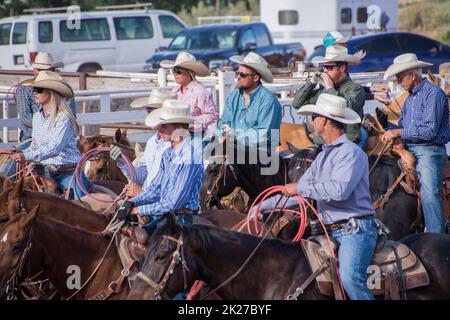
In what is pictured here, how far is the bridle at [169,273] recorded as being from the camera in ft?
17.4

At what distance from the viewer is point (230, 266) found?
5652mm

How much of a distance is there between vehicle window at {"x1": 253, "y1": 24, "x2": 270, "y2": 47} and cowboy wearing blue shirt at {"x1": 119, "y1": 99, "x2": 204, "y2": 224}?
61.2 feet

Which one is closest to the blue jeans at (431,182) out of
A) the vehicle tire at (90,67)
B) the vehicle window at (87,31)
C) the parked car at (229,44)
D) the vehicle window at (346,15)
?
the parked car at (229,44)

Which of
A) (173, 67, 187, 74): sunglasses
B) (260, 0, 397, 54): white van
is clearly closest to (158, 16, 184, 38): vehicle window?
(260, 0, 397, 54): white van

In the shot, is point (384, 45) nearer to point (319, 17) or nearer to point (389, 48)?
point (389, 48)

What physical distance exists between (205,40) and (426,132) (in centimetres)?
1617

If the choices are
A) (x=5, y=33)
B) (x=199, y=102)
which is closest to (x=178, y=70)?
(x=199, y=102)

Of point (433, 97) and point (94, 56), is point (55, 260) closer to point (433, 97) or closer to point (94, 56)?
point (433, 97)

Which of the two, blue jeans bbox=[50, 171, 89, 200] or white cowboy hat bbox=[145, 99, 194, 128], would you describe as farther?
Answer: blue jeans bbox=[50, 171, 89, 200]

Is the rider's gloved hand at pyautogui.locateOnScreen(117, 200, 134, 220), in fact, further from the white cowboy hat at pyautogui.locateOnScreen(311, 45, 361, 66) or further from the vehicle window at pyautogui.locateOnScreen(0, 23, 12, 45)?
the vehicle window at pyautogui.locateOnScreen(0, 23, 12, 45)

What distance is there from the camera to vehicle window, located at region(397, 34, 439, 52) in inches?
951

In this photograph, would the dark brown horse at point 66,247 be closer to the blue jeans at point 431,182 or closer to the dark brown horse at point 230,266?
the dark brown horse at point 230,266

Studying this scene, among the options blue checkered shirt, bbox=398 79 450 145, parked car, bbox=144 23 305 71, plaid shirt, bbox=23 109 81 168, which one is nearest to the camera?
plaid shirt, bbox=23 109 81 168

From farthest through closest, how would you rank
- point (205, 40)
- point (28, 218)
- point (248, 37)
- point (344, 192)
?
point (248, 37)
point (205, 40)
point (28, 218)
point (344, 192)
